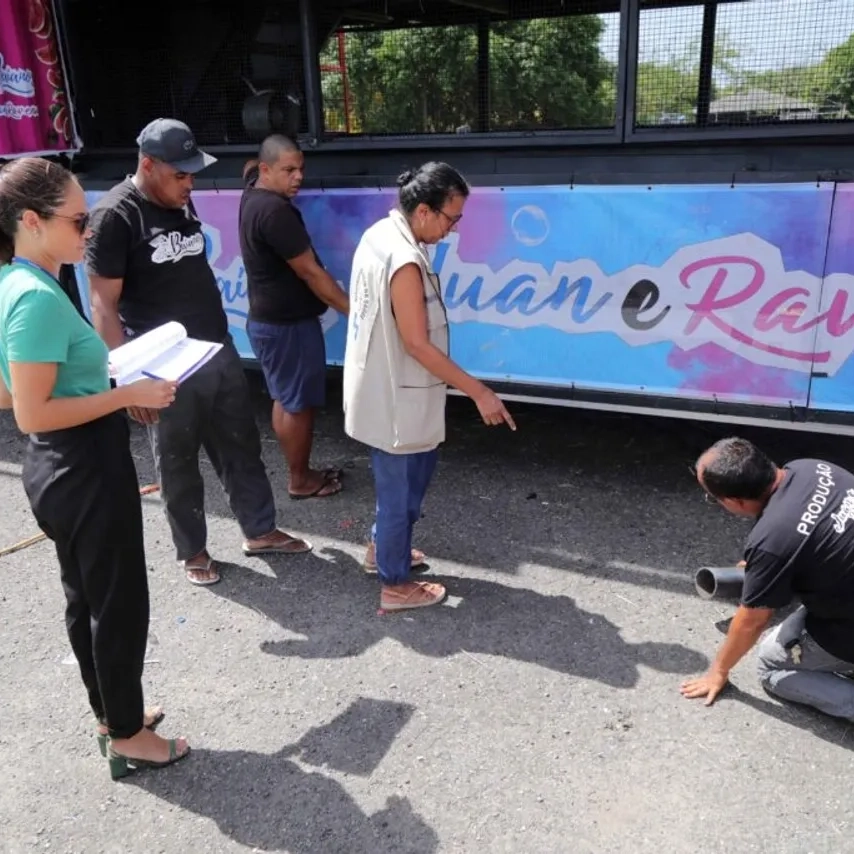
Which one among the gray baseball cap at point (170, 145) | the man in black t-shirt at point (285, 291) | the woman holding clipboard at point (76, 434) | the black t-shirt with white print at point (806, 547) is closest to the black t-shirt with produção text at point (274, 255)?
the man in black t-shirt at point (285, 291)

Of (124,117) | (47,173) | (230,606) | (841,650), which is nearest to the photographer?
(47,173)

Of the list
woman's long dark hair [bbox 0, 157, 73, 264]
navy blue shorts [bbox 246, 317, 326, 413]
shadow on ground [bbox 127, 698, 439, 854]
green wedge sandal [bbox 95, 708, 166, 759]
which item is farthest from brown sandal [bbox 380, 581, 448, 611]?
woman's long dark hair [bbox 0, 157, 73, 264]

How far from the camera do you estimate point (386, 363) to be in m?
2.96

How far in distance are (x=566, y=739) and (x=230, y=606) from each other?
148cm

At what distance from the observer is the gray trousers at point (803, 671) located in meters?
2.56

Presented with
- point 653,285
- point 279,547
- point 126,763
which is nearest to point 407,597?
point 279,547

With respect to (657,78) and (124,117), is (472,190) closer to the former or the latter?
(657,78)

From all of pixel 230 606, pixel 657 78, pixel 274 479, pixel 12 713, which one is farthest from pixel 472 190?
pixel 12 713

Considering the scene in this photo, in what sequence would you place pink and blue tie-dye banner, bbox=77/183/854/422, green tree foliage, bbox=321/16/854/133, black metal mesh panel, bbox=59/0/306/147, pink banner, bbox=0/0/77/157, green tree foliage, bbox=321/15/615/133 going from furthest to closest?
1. pink banner, bbox=0/0/77/157
2. black metal mesh panel, bbox=59/0/306/147
3. green tree foliage, bbox=321/15/615/133
4. green tree foliage, bbox=321/16/854/133
5. pink and blue tie-dye banner, bbox=77/183/854/422

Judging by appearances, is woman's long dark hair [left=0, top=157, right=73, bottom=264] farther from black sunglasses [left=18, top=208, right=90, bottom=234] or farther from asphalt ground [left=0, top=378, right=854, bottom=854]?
asphalt ground [left=0, top=378, right=854, bottom=854]

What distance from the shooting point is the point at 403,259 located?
9.09 ft

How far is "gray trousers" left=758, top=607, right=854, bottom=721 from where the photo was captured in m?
2.56

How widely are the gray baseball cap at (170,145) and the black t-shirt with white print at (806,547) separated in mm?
2275

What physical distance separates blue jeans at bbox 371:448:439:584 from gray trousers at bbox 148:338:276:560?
0.69m
